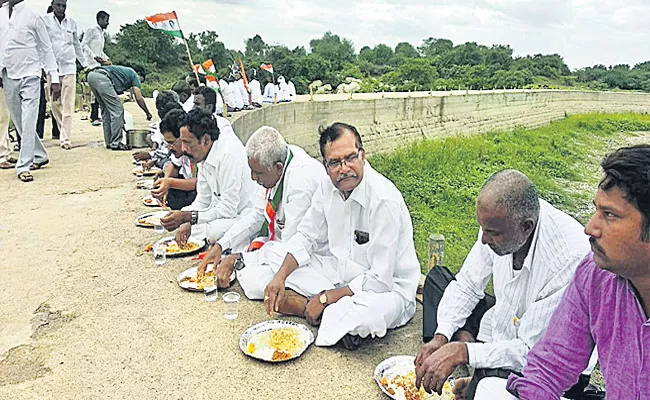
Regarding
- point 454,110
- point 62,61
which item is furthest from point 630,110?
point 62,61

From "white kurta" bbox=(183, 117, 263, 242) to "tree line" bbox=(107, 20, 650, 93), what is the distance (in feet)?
32.4

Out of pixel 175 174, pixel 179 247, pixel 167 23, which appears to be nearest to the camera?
pixel 179 247

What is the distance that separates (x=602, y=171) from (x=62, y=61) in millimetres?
7735

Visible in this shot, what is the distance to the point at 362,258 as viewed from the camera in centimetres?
311

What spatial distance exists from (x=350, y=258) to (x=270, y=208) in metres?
0.80

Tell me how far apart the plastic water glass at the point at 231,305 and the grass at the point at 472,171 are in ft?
18.1

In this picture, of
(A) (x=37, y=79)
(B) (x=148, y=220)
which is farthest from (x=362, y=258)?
(A) (x=37, y=79)

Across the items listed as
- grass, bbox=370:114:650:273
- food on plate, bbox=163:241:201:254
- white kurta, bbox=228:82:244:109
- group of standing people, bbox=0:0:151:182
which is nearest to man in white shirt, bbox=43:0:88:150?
group of standing people, bbox=0:0:151:182

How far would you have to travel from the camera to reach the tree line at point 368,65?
23.5m

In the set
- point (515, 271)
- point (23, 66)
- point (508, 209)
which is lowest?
point (515, 271)

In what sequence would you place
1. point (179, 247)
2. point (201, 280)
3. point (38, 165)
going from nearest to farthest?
point (201, 280) → point (179, 247) → point (38, 165)

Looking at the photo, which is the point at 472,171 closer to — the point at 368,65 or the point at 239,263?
the point at 239,263

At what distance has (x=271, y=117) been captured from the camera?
12508mm

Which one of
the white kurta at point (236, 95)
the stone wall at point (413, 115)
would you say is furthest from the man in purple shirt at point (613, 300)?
the white kurta at point (236, 95)
